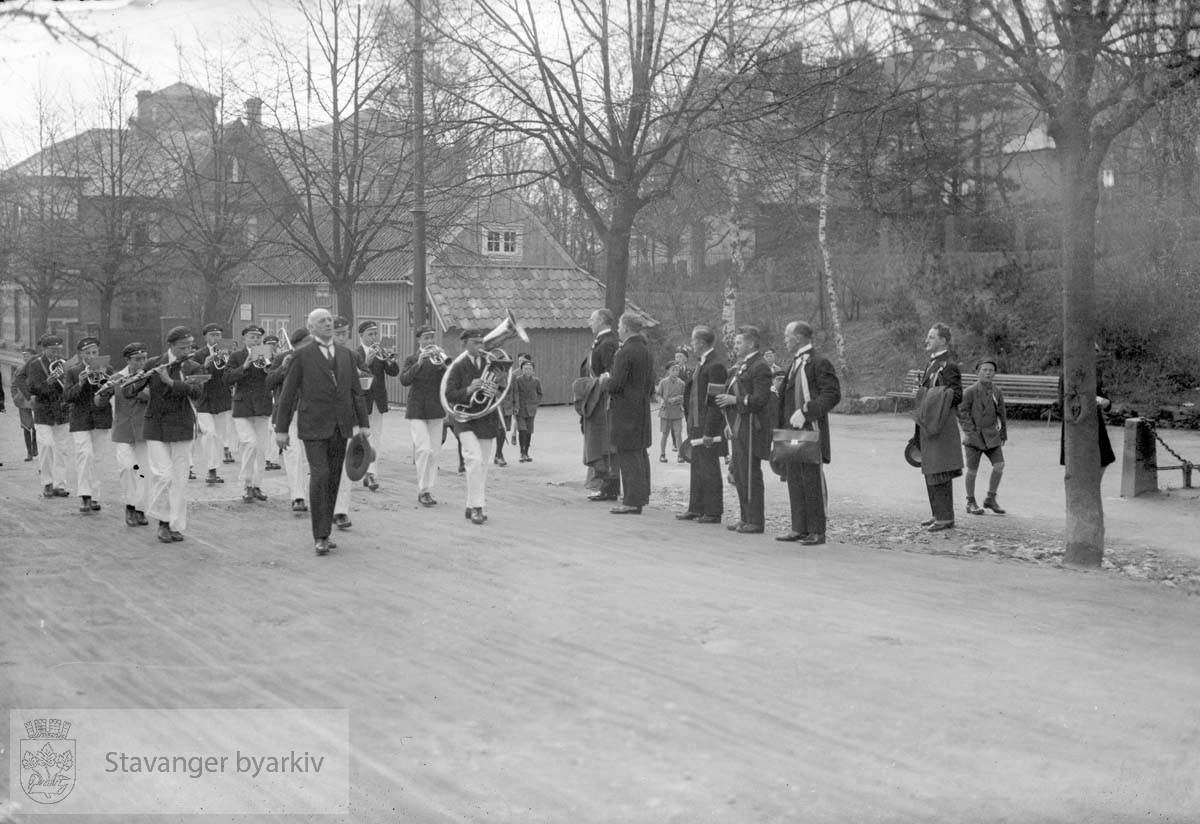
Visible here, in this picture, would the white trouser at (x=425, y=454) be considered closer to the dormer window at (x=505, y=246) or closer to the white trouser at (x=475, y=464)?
the white trouser at (x=475, y=464)

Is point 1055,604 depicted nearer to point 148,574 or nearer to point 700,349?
point 700,349

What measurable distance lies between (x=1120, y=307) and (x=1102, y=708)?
21.3 meters

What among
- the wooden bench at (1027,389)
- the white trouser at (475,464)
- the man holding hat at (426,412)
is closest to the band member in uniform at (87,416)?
the man holding hat at (426,412)

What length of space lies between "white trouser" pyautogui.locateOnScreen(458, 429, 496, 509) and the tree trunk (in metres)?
5.03

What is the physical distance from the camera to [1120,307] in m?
25.8

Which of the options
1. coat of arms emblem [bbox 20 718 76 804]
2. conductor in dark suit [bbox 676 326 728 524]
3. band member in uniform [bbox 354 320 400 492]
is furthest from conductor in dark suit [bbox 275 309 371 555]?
coat of arms emblem [bbox 20 718 76 804]

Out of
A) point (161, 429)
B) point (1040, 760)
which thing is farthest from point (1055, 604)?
point (161, 429)

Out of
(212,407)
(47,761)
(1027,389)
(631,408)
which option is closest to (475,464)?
(631,408)

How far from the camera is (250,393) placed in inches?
573

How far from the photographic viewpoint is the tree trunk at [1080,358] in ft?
32.7

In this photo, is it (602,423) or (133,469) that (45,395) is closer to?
(133,469)

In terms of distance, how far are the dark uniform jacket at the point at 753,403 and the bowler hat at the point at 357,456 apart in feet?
10.9

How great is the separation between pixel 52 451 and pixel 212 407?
1.85 meters

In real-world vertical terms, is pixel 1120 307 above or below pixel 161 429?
above
